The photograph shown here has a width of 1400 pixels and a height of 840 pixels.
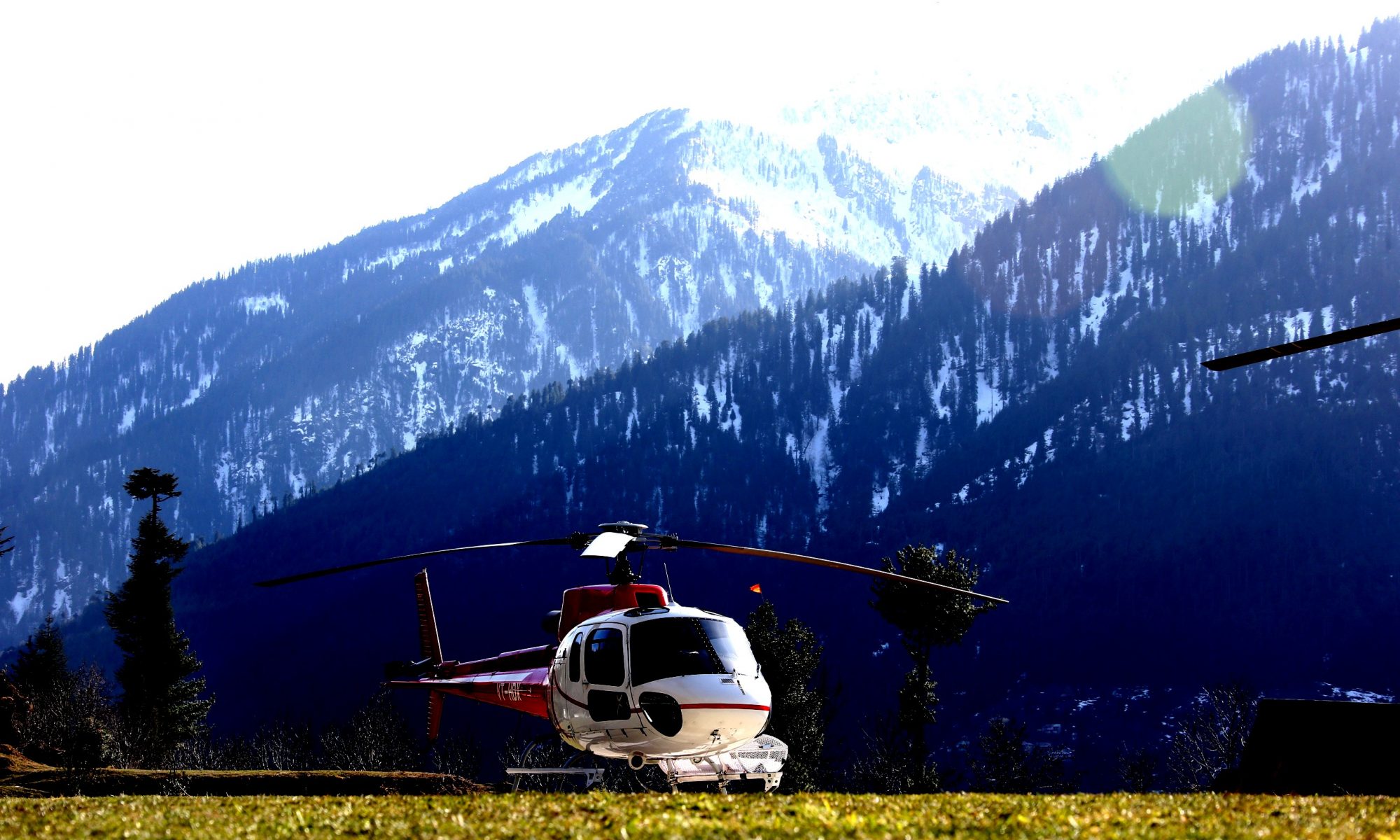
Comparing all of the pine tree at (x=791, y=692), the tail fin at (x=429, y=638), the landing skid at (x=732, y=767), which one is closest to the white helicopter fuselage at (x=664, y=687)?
the landing skid at (x=732, y=767)

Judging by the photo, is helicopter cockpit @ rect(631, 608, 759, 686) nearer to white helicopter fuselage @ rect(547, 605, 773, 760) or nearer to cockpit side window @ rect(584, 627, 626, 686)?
white helicopter fuselage @ rect(547, 605, 773, 760)

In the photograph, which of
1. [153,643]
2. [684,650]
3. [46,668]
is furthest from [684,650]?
[46,668]

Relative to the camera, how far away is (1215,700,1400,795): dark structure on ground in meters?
22.3

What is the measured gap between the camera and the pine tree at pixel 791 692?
6631cm

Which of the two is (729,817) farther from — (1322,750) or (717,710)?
(1322,750)

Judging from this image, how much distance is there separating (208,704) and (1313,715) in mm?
69562

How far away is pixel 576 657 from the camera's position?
78.5 feet

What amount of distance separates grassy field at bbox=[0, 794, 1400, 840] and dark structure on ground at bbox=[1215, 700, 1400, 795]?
6.01 metres

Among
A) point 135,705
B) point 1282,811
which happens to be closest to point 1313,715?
point 1282,811

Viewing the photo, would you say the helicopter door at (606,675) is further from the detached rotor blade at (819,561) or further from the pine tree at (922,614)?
the pine tree at (922,614)

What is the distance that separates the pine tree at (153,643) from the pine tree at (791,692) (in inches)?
1285

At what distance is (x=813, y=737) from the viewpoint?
72.9m

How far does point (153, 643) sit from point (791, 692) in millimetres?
36696

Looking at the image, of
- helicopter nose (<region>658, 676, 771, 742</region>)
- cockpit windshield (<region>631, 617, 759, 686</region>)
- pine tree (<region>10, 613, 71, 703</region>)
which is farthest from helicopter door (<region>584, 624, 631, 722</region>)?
pine tree (<region>10, 613, 71, 703</region>)
